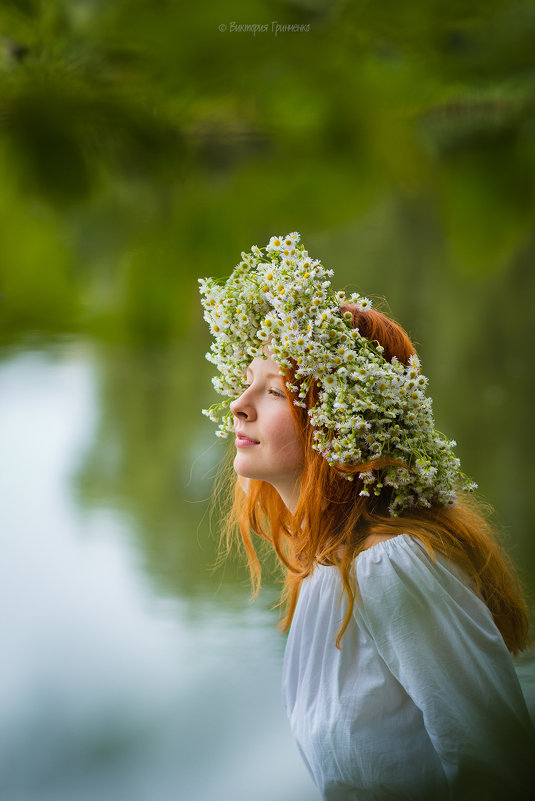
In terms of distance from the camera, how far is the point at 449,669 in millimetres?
515

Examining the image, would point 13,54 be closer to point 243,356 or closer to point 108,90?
point 108,90

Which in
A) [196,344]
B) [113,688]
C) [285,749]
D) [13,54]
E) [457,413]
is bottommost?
[285,749]

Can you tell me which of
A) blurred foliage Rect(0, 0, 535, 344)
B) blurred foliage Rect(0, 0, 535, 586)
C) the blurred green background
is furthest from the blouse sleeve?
blurred foliage Rect(0, 0, 535, 344)

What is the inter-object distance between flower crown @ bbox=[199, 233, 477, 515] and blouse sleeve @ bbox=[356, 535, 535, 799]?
0.05 m

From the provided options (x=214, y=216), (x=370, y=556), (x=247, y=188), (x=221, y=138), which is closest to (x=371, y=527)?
(x=370, y=556)

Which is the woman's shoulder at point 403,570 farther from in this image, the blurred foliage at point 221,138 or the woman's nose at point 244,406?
the blurred foliage at point 221,138

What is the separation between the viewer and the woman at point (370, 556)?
1.70 feet

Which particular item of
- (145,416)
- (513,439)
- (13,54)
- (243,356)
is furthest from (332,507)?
(13,54)

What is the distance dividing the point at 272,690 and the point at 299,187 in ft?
8.46

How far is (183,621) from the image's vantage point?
46.6 inches

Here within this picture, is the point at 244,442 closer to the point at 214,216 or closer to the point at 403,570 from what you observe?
the point at 403,570

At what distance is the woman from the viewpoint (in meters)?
0.52

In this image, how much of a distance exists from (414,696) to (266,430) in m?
0.20

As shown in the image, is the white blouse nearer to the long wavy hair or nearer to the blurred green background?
the long wavy hair
